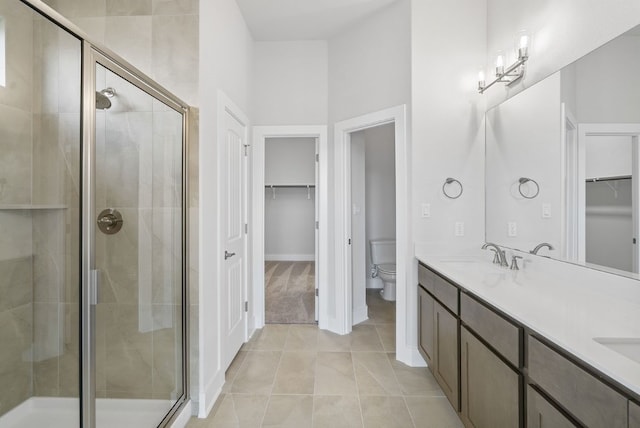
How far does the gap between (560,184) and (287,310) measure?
9.86 feet

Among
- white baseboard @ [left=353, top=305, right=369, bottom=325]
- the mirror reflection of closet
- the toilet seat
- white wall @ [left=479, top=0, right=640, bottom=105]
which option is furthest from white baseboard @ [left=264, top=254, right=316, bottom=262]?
white wall @ [left=479, top=0, right=640, bottom=105]

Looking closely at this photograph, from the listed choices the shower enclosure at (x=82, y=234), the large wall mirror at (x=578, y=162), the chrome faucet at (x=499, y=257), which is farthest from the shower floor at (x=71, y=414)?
the large wall mirror at (x=578, y=162)

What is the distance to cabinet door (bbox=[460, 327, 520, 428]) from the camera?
120cm

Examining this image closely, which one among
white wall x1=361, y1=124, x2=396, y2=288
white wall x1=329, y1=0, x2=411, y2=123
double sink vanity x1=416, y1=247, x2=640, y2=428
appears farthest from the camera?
white wall x1=361, y1=124, x2=396, y2=288

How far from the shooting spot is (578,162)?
5.29 feet

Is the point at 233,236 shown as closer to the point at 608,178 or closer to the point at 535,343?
the point at 535,343

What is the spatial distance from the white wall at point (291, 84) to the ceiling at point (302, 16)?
0.11m

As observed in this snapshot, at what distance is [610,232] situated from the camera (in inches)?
57.2

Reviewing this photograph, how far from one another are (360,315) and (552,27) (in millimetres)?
2951

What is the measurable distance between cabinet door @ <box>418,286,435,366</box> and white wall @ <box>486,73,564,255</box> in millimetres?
725

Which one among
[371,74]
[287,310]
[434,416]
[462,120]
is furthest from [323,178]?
[434,416]

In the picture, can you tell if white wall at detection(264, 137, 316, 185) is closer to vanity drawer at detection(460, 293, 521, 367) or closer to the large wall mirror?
the large wall mirror

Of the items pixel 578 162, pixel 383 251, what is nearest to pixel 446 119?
pixel 578 162

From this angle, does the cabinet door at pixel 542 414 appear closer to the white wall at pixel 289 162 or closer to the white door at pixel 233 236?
the white door at pixel 233 236
